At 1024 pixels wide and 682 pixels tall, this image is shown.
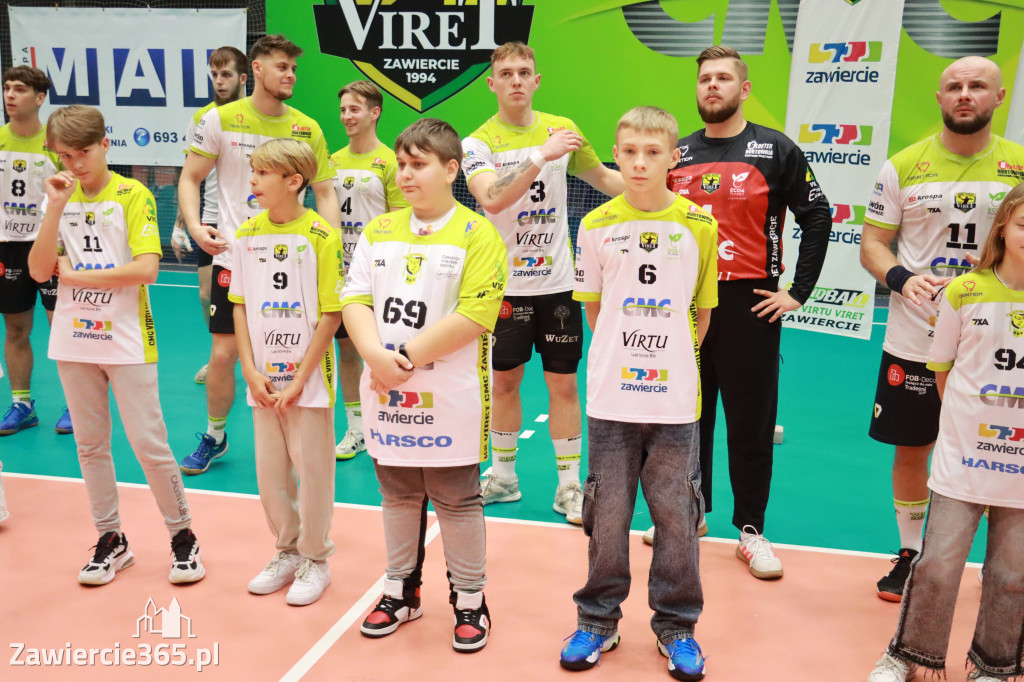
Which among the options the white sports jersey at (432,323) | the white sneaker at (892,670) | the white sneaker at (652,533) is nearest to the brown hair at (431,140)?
the white sports jersey at (432,323)

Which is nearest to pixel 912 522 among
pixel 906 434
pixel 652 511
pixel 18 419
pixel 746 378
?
pixel 906 434

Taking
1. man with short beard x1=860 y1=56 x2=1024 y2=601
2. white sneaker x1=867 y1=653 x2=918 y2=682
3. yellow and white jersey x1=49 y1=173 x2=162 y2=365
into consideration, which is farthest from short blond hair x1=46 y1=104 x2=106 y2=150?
white sneaker x1=867 y1=653 x2=918 y2=682

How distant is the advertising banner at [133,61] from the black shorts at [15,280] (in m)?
5.23

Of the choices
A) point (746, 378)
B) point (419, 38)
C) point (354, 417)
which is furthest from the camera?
point (419, 38)

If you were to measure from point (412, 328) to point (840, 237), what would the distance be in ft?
15.8

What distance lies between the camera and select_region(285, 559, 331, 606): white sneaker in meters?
3.42

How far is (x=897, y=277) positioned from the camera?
339cm

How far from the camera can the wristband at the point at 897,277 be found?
133 inches

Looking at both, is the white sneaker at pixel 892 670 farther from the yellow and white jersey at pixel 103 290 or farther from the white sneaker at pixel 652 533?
the yellow and white jersey at pixel 103 290

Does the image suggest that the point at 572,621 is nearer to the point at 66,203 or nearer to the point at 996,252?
the point at 996,252

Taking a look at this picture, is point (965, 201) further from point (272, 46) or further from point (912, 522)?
point (272, 46)

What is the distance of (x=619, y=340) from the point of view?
9.69ft

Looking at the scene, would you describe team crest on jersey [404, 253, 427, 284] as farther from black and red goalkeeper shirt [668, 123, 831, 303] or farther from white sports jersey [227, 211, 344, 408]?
black and red goalkeeper shirt [668, 123, 831, 303]

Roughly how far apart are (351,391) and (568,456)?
164 cm
